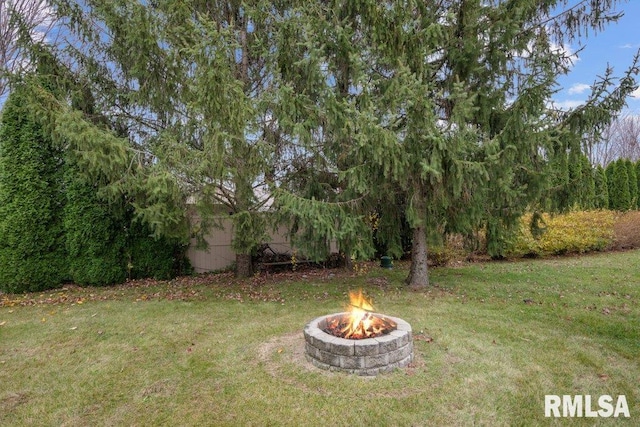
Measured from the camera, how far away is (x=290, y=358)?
421cm

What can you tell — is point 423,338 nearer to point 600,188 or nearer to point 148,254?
point 148,254

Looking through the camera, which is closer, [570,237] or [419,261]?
[419,261]

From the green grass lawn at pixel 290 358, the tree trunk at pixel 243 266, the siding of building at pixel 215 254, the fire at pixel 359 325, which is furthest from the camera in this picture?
the siding of building at pixel 215 254

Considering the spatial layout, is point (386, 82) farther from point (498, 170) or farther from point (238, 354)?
point (238, 354)

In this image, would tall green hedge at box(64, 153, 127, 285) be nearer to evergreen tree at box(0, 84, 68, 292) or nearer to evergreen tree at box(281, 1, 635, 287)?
evergreen tree at box(0, 84, 68, 292)

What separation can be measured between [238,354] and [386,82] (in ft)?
17.0

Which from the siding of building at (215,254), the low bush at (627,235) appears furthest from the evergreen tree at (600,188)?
Answer: the siding of building at (215,254)

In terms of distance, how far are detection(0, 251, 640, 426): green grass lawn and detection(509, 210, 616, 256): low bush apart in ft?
13.7

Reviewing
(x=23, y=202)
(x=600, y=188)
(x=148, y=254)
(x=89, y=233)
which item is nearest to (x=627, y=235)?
(x=600, y=188)

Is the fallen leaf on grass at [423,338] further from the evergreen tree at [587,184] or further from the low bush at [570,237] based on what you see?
the low bush at [570,237]

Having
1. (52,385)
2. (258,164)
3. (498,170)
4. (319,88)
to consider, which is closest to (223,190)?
(258,164)

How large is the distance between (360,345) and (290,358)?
91 cm

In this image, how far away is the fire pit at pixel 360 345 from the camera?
3789mm

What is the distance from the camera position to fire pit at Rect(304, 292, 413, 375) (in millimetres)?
3789
